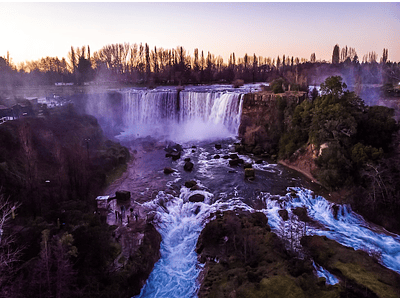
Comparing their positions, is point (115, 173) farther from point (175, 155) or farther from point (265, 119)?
point (265, 119)

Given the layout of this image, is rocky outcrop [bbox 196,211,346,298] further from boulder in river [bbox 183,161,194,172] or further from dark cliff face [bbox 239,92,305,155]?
dark cliff face [bbox 239,92,305,155]

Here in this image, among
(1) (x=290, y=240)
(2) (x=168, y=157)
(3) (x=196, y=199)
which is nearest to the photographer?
(1) (x=290, y=240)

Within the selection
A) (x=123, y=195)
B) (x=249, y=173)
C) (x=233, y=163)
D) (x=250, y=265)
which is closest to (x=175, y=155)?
(x=233, y=163)

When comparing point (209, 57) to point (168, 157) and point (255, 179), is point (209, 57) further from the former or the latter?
point (255, 179)

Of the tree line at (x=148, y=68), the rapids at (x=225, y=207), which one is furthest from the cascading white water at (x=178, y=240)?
the tree line at (x=148, y=68)

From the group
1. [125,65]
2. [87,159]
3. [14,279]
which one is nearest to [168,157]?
[87,159]

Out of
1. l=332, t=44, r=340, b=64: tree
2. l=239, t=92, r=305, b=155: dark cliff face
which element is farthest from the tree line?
l=239, t=92, r=305, b=155: dark cliff face
